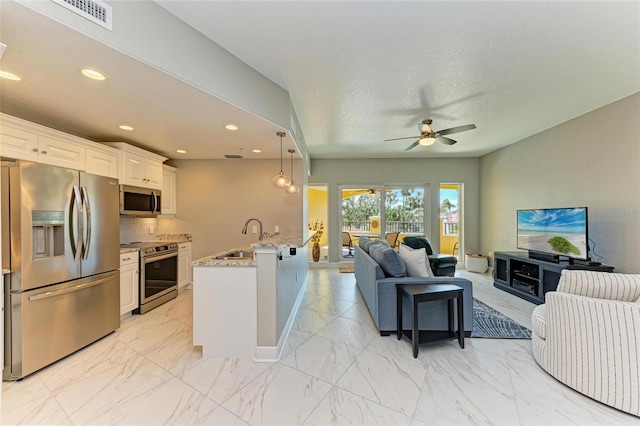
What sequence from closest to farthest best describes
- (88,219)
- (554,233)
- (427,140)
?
(88,219), (427,140), (554,233)

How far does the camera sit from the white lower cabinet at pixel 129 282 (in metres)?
3.11

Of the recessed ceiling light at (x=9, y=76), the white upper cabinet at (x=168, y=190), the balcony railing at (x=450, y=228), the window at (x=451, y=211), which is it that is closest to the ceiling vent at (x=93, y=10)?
the recessed ceiling light at (x=9, y=76)

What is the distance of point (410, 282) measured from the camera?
283cm

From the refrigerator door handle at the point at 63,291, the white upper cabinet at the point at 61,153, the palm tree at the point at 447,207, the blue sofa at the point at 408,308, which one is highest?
the white upper cabinet at the point at 61,153

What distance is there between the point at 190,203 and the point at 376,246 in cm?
335

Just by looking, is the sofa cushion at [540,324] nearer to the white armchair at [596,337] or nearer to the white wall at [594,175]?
the white armchair at [596,337]

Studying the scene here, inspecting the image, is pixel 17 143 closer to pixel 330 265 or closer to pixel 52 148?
pixel 52 148

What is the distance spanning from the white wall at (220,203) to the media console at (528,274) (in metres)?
3.92

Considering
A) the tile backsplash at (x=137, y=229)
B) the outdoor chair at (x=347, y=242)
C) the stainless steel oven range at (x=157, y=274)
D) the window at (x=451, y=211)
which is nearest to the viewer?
the stainless steel oven range at (x=157, y=274)

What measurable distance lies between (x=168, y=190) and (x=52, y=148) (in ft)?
5.86

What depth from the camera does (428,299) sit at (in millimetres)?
2484

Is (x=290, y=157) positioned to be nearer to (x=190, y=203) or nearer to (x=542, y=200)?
(x=190, y=203)

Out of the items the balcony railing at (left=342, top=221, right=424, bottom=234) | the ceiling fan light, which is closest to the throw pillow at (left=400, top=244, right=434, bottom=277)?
the ceiling fan light

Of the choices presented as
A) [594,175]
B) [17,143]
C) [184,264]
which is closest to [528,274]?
[594,175]
